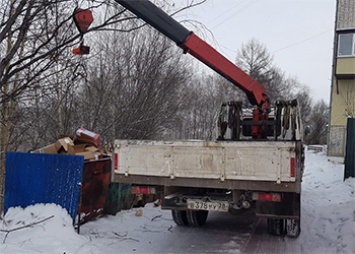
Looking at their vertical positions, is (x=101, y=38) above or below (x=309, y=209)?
above

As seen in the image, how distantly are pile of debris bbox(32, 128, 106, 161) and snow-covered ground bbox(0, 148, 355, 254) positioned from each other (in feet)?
4.11

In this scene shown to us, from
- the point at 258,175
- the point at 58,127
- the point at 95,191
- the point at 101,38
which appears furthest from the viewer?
the point at 101,38

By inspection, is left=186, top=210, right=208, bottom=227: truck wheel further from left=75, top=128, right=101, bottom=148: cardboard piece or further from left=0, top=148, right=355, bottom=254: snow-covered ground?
left=75, top=128, right=101, bottom=148: cardboard piece

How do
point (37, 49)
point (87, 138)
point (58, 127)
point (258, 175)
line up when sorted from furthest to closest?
point (58, 127) < point (87, 138) < point (258, 175) < point (37, 49)

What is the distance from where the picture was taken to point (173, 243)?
265 inches

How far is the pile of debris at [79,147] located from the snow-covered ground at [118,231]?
1252 mm

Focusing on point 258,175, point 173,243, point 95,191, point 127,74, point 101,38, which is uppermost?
point 101,38

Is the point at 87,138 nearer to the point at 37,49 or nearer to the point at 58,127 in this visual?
the point at 58,127

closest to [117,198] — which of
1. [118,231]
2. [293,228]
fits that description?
[118,231]

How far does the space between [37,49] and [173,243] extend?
376cm

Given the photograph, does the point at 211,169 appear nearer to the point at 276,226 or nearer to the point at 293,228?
the point at 276,226

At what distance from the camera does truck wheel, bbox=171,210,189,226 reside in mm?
7742

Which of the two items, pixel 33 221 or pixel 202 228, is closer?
pixel 33 221

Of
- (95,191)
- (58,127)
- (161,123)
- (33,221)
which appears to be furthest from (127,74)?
(33,221)
